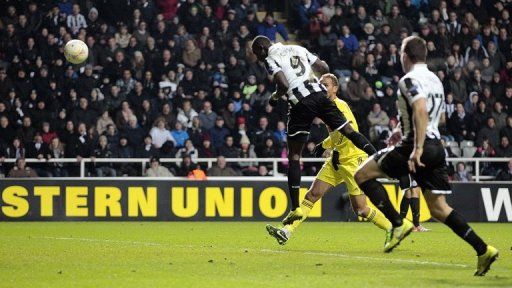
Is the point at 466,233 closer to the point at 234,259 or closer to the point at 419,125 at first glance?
the point at 419,125

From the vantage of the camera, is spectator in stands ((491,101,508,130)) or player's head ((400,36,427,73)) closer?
player's head ((400,36,427,73))

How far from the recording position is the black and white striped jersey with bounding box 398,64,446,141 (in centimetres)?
909

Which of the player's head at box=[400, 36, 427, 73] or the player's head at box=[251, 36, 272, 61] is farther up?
the player's head at box=[251, 36, 272, 61]

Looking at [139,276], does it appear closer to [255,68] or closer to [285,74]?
[285,74]

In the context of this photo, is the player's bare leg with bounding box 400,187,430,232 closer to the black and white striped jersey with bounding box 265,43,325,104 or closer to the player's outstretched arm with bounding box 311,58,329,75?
the player's outstretched arm with bounding box 311,58,329,75

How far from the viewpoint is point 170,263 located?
1036cm

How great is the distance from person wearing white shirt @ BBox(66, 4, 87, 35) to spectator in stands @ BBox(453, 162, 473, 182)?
30.1 ft

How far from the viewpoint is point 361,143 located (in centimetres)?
1216

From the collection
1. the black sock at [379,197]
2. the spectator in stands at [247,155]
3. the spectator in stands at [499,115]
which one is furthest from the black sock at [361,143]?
the spectator in stands at [499,115]

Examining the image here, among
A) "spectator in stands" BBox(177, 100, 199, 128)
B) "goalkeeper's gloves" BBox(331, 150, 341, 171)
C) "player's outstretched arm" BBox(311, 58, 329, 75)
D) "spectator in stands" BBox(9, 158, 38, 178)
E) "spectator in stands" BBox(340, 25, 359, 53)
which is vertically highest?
"spectator in stands" BBox(340, 25, 359, 53)

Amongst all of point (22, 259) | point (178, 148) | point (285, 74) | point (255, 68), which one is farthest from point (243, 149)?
point (22, 259)

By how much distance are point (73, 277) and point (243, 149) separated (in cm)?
1266

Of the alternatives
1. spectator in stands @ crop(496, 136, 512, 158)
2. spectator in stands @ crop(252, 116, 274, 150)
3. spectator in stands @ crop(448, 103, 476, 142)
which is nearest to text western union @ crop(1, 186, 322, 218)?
spectator in stands @ crop(252, 116, 274, 150)

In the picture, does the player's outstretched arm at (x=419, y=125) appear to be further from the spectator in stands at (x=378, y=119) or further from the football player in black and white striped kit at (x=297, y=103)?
the spectator in stands at (x=378, y=119)
